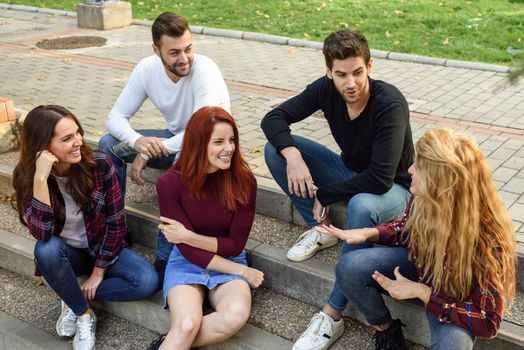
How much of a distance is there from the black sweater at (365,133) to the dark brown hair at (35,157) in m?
1.09

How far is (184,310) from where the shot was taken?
348cm

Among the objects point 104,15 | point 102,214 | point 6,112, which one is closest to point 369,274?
point 102,214

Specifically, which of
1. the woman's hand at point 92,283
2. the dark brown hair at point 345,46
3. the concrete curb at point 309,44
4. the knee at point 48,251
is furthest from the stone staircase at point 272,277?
the concrete curb at point 309,44

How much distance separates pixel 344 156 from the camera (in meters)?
4.06

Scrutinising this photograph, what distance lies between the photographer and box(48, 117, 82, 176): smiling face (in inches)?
147

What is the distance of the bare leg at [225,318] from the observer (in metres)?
3.50

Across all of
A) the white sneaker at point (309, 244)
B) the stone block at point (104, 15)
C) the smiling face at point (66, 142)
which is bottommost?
the stone block at point (104, 15)

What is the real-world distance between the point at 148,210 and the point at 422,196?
2212mm

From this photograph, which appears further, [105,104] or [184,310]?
[105,104]

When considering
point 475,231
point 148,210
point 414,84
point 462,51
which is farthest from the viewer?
point 462,51

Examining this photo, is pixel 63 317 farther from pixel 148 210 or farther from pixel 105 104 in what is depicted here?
pixel 105 104

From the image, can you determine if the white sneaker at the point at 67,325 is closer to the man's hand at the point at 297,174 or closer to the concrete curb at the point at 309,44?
the man's hand at the point at 297,174

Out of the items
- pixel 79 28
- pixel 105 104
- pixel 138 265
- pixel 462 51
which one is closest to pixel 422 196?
pixel 138 265

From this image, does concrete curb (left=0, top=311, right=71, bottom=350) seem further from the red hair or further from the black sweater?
the black sweater
